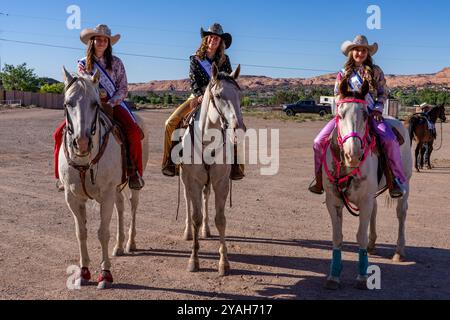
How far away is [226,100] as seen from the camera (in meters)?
6.13

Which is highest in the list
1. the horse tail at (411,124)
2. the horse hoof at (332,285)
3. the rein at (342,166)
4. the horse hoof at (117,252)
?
the horse tail at (411,124)

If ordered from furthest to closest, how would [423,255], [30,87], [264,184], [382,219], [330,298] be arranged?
[30,87] < [264,184] < [382,219] < [423,255] < [330,298]

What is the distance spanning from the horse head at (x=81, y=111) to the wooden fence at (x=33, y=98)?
189ft

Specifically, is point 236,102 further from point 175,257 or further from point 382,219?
point 382,219

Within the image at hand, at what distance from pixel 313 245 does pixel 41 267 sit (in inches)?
169

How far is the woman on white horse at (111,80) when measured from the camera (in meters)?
6.78

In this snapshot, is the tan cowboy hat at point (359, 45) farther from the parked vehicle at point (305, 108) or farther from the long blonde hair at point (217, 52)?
the parked vehicle at point (305, 108)

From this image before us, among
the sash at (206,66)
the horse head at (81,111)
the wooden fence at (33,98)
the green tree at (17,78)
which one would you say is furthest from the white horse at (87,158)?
the green tree at (17,78)

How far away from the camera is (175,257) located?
7.52 meters

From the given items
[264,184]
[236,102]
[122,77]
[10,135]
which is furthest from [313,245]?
[10,135]

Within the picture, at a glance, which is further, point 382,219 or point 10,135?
point 10,135

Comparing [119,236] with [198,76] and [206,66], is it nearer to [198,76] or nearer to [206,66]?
[198,76]

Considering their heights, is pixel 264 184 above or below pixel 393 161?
below
